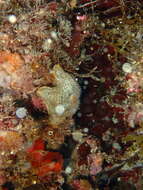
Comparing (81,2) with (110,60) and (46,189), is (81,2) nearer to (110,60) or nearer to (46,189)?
(110,60)

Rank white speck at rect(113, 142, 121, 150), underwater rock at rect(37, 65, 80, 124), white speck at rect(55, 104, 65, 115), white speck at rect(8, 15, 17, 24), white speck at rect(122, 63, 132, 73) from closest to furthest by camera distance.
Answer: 1. white speck at rect(8, 15, 17, 24)
2. underwater rock at rect(37, 65, 80, 124)
3. white speck at rect(55, 104, 65, 115)
4. white speck at rect(122, 63, 132, 73)
5. white speck at rect(113, 142, 121, 150)

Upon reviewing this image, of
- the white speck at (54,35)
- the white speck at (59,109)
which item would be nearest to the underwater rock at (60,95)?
the white speck at (59,109)

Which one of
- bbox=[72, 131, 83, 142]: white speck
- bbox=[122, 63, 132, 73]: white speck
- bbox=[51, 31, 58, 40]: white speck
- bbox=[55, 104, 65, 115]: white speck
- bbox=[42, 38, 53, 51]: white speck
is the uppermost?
bbox=[51, 31, 58, 40]: white speck

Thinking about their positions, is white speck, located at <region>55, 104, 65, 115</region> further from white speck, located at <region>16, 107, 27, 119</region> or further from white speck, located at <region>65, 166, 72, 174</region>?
white speck, located at <region>65, 166, 72, 174</region>

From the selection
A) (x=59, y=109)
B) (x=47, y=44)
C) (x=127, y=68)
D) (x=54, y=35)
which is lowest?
(x=59, y=109)

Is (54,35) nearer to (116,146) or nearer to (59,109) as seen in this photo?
(59,109)

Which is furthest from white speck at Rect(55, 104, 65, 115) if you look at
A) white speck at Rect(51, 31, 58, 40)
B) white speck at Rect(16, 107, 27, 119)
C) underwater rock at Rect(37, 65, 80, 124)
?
white speck at Rect(51, 31, 58, 40)

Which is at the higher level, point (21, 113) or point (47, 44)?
point (47, 44)

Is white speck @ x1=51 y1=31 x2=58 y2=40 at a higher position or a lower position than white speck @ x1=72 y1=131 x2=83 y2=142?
higher

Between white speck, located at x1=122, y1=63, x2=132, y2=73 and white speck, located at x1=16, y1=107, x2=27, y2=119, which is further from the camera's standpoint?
white speck, located at x1=122, y1=63, x2=132, y2=73

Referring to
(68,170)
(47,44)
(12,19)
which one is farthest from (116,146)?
(12,19)

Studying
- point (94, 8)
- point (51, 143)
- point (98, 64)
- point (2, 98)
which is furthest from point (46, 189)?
point (94, 8)
